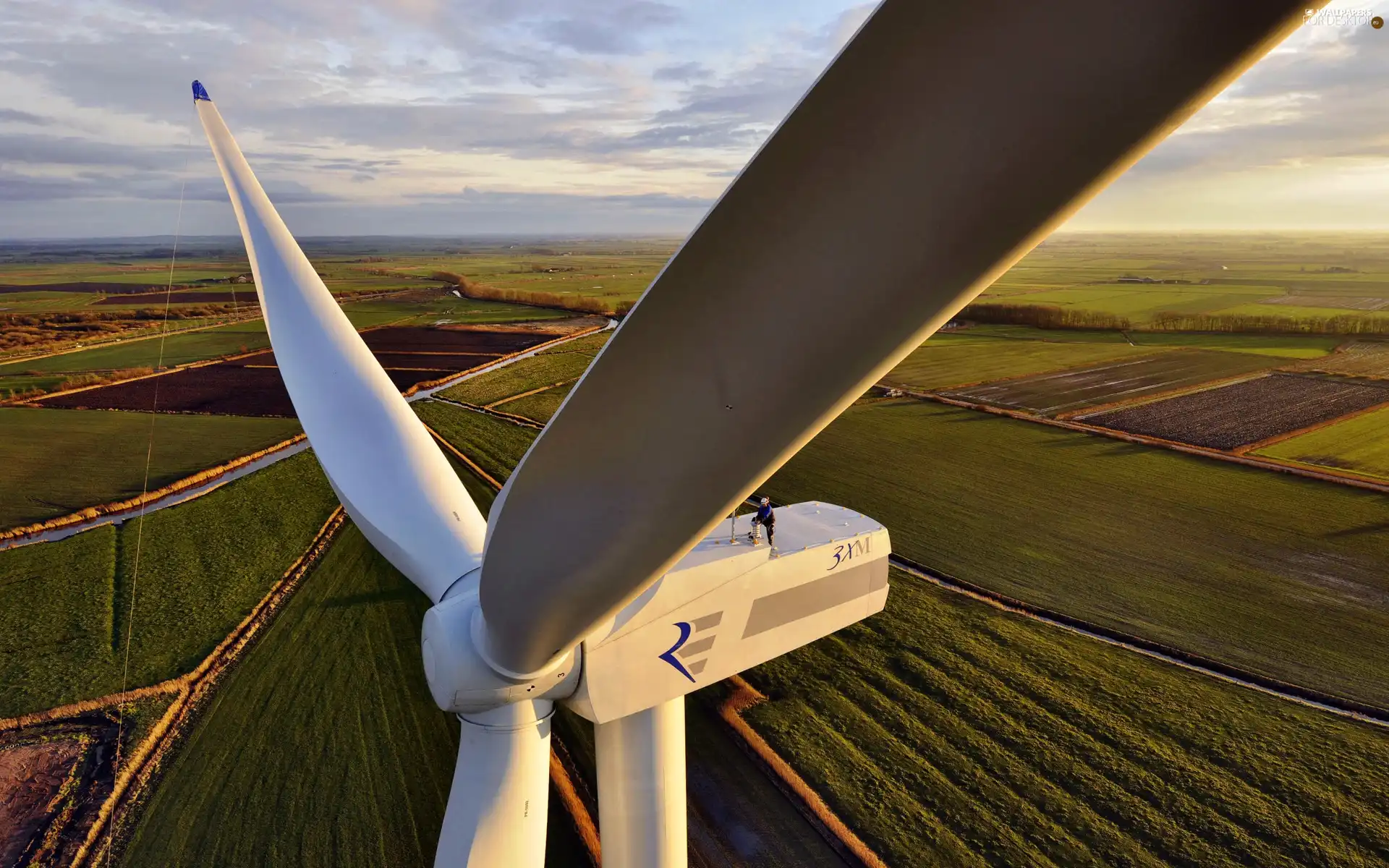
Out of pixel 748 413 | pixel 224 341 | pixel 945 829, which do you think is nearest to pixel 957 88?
pixel 748 413

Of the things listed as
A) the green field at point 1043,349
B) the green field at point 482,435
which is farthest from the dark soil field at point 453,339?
the green field at point 1043,349

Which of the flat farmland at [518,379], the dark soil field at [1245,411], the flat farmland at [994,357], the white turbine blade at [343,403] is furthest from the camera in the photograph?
the flat farmland at [994,357]

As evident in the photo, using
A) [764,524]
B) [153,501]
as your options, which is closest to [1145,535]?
[764,524]

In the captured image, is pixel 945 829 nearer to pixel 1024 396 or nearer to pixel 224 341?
pixel 1024 396

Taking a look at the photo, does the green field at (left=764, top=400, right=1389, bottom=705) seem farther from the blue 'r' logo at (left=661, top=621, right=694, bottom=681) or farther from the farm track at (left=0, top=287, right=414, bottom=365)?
the farm track at (left=0, top=287, right=414, bottom=365)

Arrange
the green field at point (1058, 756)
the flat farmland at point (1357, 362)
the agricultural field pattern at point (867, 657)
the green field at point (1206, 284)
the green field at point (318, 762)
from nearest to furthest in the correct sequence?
the green field at point (1058, 756) < the green field at point (318, 762) < the agricultural field pattern at point (867, 657) < the flat farmland at point (1357, 362) < the green field at point (1206, 284)

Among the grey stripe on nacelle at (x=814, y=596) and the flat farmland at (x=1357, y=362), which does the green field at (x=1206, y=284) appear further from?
the grey stripe on nacelle at (x=814, y=596)

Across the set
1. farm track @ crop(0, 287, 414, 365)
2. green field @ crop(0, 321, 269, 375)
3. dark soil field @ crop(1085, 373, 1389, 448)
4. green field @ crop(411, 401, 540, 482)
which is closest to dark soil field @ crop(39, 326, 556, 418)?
farm track @ crop(0, 287, 414, 365)
